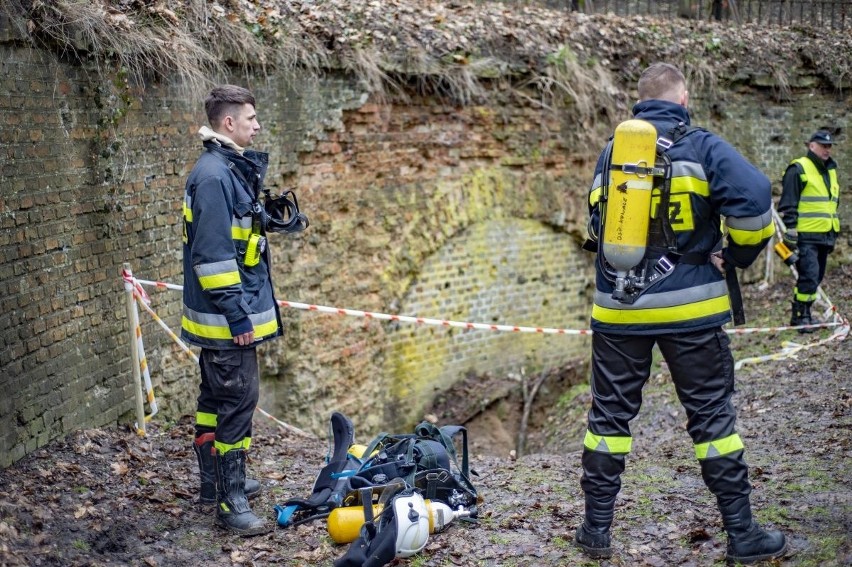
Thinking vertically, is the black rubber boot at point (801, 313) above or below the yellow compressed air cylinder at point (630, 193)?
below

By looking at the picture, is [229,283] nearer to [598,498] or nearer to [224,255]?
[224,255]

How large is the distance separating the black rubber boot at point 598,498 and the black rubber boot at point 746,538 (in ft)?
1.70

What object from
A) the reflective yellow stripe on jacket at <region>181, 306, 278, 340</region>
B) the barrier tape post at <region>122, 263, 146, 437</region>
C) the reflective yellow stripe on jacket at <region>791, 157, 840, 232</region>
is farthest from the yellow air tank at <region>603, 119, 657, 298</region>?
the reflective yellow stripe on jacket at <region>791, 157, 840, 232</region>

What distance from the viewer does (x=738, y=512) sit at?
4082 millimetres

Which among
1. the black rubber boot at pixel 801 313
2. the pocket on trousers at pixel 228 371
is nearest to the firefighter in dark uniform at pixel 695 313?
the pocket on trousers at pixel 228 371

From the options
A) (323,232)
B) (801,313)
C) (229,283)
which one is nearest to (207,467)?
(229,283)

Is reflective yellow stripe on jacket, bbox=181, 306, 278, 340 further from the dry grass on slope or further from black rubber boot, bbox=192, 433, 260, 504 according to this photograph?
the dry grass on slope

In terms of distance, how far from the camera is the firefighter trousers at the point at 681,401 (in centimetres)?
405

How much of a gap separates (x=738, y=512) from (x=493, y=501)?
1696mm

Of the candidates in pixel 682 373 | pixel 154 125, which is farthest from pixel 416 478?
pixel 154 125

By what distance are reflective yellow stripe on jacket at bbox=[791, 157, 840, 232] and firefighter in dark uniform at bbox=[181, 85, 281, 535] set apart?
7077 mm

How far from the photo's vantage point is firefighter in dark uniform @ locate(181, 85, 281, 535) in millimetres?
4543

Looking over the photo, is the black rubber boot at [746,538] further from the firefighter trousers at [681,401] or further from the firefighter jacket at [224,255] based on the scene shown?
the firefighter jacket at [224,255]

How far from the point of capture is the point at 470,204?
1020cm
